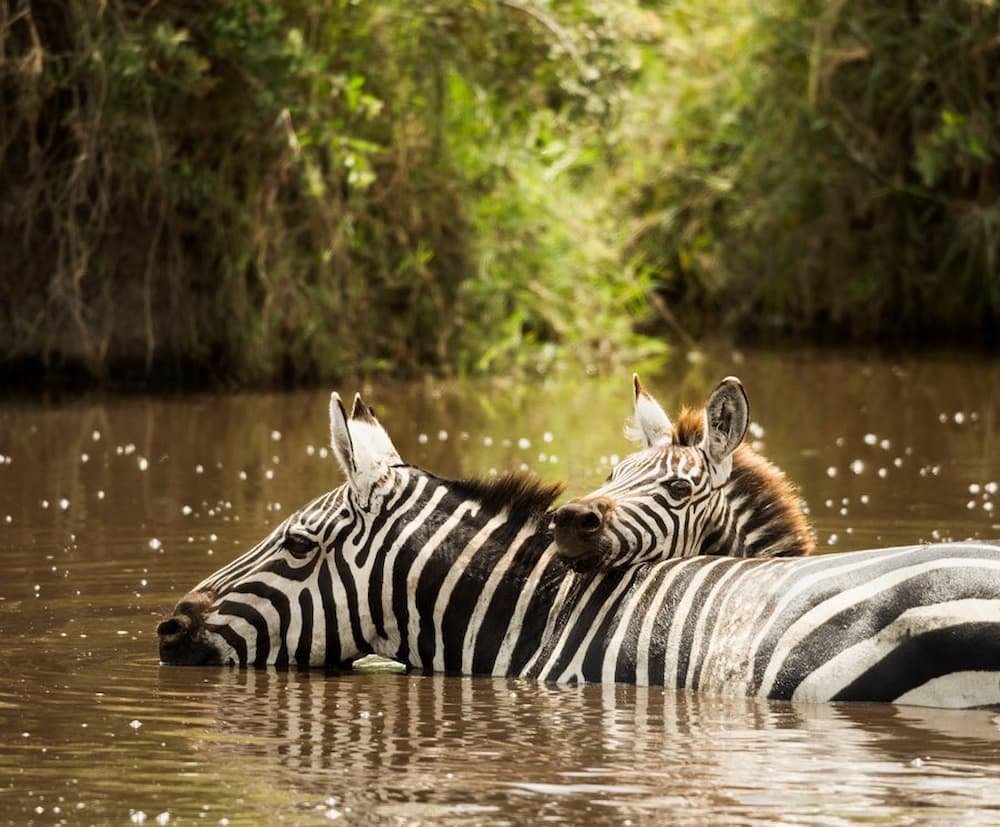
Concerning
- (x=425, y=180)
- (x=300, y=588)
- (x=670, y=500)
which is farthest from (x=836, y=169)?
(x=300, y=588)

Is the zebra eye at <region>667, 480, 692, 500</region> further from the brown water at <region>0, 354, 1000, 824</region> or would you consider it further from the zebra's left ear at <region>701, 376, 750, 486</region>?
the brown water at <region>0, 354, 1000, 824</region>

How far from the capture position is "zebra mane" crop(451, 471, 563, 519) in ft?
26.4

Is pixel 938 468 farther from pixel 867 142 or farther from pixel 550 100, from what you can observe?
pixel 867 142

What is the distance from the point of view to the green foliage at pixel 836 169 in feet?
79.6

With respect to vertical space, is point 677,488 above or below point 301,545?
above

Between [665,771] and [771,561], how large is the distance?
1.44 meters

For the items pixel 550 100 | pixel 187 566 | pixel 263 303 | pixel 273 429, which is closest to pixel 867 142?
pixel 550 100

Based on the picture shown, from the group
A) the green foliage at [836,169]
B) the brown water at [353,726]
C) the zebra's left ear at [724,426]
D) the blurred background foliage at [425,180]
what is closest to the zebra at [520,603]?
the brown water at [353,726]

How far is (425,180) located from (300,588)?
13.9 metres

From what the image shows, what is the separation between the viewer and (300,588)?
7969 mm

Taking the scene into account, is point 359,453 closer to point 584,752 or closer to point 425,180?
point 584,752

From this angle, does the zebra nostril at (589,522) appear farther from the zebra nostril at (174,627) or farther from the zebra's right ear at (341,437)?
the zebra nostril at (174,627)

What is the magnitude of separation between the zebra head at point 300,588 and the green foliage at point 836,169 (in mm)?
16923

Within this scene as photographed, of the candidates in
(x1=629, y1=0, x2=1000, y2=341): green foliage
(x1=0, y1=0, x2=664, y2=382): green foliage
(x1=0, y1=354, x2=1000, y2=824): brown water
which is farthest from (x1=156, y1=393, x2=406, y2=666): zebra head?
(x1=629, y1=0, x2=1000, y2=341): green foliage
